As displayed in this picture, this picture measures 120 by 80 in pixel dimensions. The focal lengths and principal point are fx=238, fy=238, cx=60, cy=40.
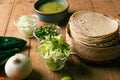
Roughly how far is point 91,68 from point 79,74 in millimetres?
71

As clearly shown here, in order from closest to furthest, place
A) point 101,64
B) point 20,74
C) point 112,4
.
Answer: point 20,74 < point 101,64 < point 112,4

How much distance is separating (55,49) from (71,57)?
156 mm

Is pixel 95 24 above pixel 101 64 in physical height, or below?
above

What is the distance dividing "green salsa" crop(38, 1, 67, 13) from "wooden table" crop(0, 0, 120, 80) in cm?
9

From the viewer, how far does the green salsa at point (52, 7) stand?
56.3 inches

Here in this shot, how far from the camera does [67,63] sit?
114 centimetres

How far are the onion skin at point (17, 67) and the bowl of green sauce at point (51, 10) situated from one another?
43 centimetres

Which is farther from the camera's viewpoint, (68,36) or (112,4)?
(112,4)

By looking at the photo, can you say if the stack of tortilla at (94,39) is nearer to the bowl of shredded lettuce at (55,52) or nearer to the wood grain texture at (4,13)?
the bowl of shredded lettuce at (55,52)

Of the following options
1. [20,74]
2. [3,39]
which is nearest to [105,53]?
[20,74]

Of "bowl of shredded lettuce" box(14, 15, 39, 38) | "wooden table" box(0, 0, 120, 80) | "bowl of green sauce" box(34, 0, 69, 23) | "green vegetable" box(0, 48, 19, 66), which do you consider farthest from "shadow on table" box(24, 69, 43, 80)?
"bowl of green sauce" box(34, 0, 69, 23)

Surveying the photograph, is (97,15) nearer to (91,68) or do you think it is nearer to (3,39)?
(91,68)

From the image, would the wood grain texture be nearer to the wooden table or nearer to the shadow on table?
the wooden table

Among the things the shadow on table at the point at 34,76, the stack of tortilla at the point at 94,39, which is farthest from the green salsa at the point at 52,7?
the shadow on table at the point at 34,76
